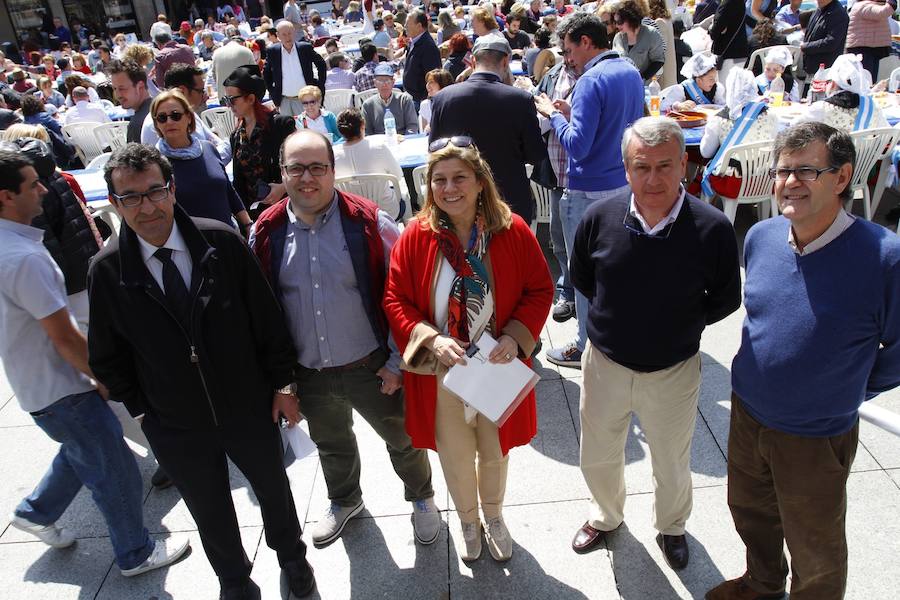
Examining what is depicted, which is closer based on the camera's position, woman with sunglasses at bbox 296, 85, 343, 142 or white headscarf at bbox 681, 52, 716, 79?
woman with sunglasses at bbox 296, 85, 343, 142

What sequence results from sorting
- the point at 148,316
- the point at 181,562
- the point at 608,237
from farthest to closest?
1. the point at 181,562
2. the point at 608,237
3. the point at 148,316

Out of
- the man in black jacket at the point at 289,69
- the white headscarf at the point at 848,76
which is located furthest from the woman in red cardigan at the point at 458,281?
the man in black jacket at the point at 289,69

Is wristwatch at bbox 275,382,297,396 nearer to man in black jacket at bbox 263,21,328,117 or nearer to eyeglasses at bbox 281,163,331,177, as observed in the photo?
eyeglasses at bbox 281,163,331,177

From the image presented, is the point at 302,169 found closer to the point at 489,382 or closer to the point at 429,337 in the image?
the point at 429,337

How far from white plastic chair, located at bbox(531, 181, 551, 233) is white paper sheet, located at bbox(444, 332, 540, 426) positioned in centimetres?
303

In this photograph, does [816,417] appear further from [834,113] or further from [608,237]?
[834,113]

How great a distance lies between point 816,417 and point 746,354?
0.28 metres

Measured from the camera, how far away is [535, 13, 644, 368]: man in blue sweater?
3418 mm

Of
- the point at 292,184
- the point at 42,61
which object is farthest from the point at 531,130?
the point at 42,61

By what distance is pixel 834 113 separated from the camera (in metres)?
5.23

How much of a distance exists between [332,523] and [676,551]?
1515 mm

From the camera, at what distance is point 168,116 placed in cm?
344

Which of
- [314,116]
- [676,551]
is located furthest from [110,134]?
[676,551]

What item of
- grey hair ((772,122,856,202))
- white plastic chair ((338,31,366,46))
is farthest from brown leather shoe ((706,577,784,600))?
white plastic chair ((338,31,366,46))
